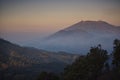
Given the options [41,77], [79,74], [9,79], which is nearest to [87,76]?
[79,74]

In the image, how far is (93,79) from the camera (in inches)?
2211

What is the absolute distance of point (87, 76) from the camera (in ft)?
176

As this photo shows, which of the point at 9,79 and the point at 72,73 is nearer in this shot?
the point at 72,73

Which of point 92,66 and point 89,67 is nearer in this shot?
point 92,66

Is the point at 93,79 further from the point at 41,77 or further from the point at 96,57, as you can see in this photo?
the point at 41,77

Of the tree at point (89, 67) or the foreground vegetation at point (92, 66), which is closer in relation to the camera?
the foreground vegetation at point (92, 66)

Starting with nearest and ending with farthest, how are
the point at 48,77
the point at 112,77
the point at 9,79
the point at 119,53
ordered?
the point at 112,77 < the point at 119,53 < the point at 48,77 < the point at 9,79

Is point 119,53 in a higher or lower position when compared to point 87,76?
higher

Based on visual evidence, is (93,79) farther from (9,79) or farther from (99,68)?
(9,79)

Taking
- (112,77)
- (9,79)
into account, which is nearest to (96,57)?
(112,77)

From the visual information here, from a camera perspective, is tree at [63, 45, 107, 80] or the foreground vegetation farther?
tree at [63, 45, 107, 80]

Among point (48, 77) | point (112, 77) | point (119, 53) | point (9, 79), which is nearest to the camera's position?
point (112, 77)

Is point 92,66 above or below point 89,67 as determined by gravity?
above

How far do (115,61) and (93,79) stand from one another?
6053mm
